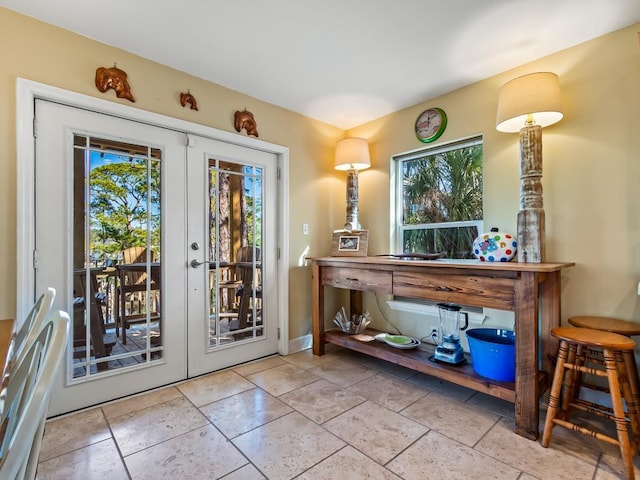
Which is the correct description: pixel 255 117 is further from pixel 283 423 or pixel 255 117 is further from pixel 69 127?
pixel 283 423

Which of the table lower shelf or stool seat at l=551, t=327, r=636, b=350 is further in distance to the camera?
the table lower shelf

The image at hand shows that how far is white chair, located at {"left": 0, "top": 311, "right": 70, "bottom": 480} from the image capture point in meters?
0.54

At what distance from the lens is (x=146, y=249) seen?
7.50 feet

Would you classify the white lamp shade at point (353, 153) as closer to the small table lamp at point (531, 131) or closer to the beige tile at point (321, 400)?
the small table lamp at point (531, 131)

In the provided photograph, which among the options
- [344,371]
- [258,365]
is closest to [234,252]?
[258,365]

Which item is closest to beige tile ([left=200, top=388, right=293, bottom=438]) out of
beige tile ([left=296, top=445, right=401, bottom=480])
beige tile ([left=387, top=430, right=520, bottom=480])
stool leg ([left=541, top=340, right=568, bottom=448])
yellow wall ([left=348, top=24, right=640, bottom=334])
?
beige tile ([left=296, top=445, right=401, bottom=480])

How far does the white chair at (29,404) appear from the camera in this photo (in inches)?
21.4

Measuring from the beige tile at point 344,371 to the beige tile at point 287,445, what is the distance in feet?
1.98

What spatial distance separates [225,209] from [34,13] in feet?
5.18

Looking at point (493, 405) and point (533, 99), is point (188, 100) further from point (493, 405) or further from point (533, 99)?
point (493, 405)

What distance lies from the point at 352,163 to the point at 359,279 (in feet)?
3.71

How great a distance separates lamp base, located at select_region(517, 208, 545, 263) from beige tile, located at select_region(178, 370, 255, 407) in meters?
2.09

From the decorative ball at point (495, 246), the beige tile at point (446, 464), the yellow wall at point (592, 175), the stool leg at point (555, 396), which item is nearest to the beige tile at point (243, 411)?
the beige tile at point (446, 464)

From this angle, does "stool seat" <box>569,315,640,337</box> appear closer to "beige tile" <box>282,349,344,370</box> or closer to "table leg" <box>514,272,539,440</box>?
"table leg" <box>514,272,539,440</box>
